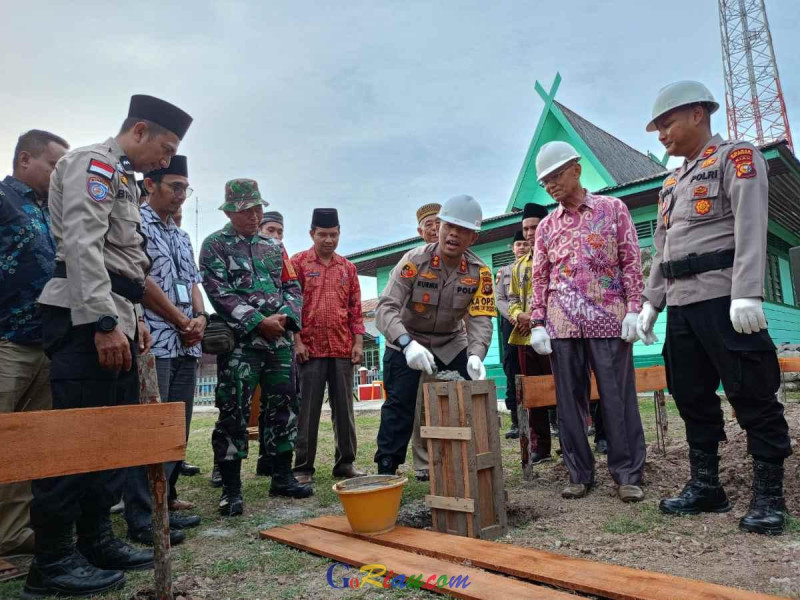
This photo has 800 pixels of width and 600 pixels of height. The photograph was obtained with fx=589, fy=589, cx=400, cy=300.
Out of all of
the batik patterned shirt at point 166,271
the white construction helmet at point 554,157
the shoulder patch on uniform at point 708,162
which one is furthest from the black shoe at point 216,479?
the shoulder patch on uniform at point 708,162

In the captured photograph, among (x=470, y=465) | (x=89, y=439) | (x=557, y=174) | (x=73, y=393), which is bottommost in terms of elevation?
(x=470, y=465)

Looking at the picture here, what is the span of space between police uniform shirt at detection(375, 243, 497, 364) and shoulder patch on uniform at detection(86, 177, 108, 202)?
5.83ft

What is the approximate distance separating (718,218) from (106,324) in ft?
9.31

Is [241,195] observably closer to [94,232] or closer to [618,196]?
[94,232]

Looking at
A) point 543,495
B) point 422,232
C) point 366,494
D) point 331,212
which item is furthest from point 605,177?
point 366,494

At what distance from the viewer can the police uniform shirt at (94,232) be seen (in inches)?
90.3

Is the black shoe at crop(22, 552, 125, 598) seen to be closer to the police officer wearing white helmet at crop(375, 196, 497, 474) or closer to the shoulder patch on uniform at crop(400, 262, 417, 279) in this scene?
the police officer wearing white helmet at crop(375, 196, 497, 474)

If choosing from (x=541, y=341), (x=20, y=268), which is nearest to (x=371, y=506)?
(x=541, y=341)

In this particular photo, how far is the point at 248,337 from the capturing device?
3684 mm

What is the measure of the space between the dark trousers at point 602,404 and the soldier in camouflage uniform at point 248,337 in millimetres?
1722

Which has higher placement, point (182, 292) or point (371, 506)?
point (182, 292)

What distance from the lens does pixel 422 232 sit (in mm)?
5480

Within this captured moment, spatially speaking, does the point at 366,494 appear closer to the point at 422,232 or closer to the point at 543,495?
the point at 543,495

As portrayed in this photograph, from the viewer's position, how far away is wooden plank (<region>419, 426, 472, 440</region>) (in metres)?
2.86
